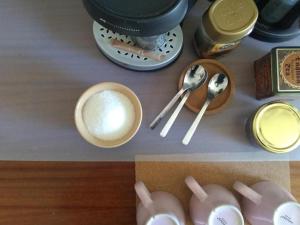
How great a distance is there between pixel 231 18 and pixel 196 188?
0.28 m

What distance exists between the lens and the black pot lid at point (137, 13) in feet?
1.62

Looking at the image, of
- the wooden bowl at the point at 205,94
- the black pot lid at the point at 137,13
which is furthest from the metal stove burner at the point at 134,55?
the black pot lid at the point at 137,13

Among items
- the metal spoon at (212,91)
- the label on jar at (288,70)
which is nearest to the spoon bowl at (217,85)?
the metal spoon at (212,91)

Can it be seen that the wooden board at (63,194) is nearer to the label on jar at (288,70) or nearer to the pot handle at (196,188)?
the pot handle at (196,188)

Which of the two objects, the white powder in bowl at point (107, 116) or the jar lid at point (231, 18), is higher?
A: the jar lid at point (231, 18)

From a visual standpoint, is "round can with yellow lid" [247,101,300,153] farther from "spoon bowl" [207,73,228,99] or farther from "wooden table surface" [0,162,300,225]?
"wooden table surface" [0,162,300,225]

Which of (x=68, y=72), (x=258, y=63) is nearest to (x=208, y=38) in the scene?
(x=258, y=63)

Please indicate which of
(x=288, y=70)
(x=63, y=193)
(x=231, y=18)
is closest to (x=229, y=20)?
(x=231, y=18)

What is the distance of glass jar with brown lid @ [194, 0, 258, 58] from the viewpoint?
22.6 inches

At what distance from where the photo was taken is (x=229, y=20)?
0.58 metres

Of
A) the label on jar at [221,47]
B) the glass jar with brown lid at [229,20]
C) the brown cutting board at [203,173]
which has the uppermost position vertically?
the glass jar with brown lid at [229,20]

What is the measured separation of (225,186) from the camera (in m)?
0.67

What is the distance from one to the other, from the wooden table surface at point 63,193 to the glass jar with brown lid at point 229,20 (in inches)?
10.8

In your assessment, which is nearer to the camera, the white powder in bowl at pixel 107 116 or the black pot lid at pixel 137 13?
the black pot lid at pixel 137 13
